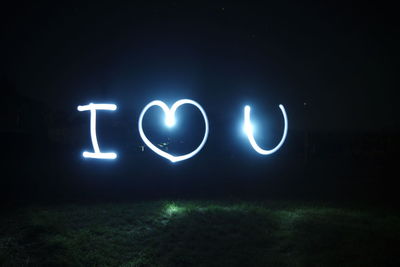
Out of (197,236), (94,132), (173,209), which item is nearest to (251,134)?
(173,209)

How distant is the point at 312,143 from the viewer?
19.9m

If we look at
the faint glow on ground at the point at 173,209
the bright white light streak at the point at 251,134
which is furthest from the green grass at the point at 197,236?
the bright white light streak at the point at 251,134

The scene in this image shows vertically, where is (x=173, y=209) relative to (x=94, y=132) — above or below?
below

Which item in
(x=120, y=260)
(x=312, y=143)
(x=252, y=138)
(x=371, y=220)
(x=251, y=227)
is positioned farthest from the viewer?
(x=312, y=143)

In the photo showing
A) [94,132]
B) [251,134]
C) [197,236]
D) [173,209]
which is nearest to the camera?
[197,236]

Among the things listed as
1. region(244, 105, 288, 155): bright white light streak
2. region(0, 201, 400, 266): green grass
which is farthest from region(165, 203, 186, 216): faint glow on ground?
region(244, 105, 288, 155): bright white light streak

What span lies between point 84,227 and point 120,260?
1.86m

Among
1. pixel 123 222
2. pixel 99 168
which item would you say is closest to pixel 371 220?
pixel 123 222

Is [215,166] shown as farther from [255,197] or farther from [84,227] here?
[84,227]

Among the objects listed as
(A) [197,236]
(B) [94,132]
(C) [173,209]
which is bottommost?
(A) [197,236]

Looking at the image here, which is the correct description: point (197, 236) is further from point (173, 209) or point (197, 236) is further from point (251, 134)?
point (251, 134)

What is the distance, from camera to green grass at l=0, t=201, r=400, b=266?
6.93 m

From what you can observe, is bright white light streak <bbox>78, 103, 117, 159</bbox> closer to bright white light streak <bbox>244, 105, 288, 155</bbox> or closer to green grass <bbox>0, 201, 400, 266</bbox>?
green grass <bbox>0, 201, 400, 266</bbox>

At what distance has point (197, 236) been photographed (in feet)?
26.0
